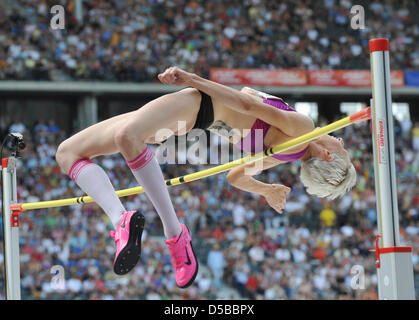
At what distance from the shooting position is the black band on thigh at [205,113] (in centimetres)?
345

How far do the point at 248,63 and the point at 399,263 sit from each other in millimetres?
12274

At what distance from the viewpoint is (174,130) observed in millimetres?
3471

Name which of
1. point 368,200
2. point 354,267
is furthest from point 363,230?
point 354,267

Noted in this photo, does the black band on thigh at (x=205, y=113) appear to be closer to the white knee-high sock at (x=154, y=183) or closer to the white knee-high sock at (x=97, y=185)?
the white knee-high sock at (x=154, y=183)

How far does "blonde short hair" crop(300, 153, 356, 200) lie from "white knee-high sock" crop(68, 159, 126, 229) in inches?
45.4

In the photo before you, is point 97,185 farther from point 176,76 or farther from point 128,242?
point 176,76

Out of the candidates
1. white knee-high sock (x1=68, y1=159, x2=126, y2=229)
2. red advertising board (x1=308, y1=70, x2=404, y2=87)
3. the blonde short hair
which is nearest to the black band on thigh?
white knee-high sock (x1=68, y1=159, x2=126, y2=229)

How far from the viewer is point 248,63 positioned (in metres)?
14.9

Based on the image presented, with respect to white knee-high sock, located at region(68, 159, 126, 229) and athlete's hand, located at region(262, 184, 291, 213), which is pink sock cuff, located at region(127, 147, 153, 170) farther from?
athlete's hand, located at region(262, 184, 291, 213)

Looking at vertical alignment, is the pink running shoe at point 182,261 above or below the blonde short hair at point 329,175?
below

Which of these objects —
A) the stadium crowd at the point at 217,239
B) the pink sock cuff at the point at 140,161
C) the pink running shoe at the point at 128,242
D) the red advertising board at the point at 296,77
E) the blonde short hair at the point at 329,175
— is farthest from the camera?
the red advertising board at the point at 296,77

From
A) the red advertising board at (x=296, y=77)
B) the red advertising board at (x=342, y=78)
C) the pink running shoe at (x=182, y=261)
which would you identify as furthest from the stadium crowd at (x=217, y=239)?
the pink running shoe at (x=182, y=261)

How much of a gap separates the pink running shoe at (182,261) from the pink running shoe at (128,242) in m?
0.24
